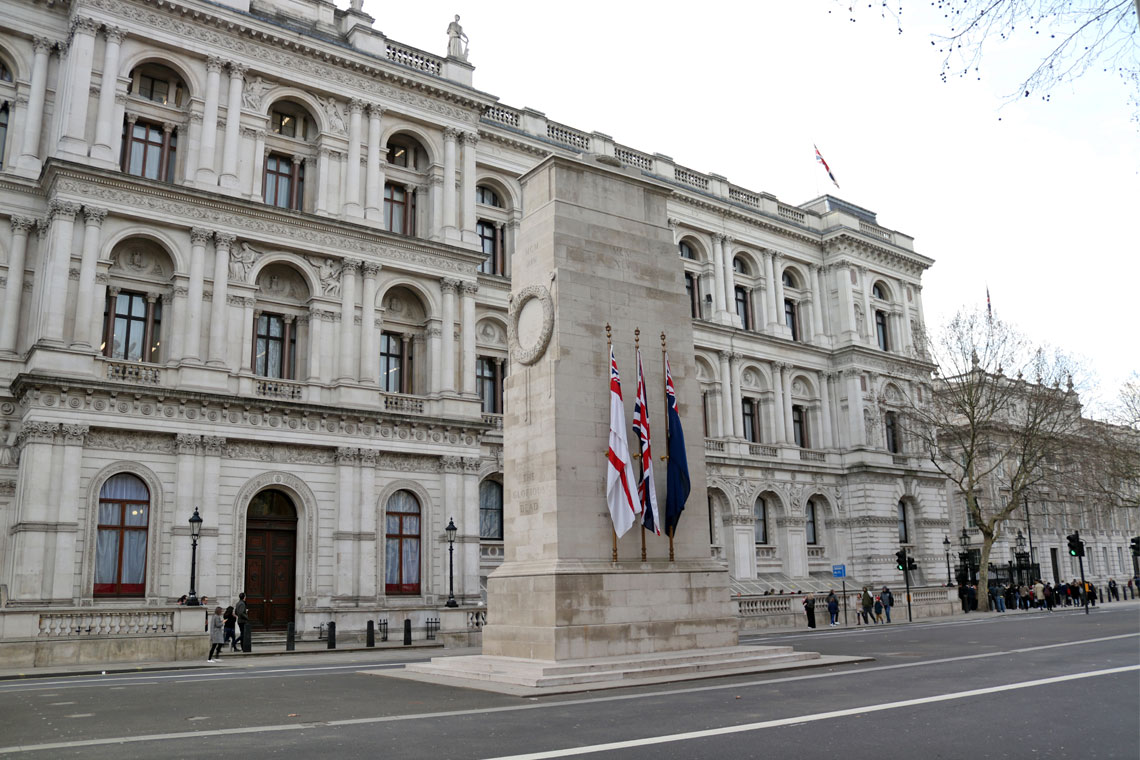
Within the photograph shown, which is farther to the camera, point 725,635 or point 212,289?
point 212,289

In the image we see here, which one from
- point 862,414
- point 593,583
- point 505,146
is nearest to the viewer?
point 593,583

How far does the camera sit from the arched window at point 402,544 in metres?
35.2

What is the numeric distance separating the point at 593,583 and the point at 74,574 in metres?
19.7

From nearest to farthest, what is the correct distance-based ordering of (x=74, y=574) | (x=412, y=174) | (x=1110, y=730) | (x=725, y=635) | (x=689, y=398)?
(x=1110, y=730) → (x=725, y=635) → (x=689, y=398) → (x=74, y=574) → (x=412, y=174)

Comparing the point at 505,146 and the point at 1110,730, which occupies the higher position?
the point at 505,146

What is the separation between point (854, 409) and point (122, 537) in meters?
41.6

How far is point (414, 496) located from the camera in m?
36.3

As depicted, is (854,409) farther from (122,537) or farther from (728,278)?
(122,537)

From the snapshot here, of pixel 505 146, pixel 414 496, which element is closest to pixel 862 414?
pixel 505 146

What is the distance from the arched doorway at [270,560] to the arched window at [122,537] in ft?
11.4

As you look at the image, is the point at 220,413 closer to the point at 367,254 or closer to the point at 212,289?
the point at 212,289

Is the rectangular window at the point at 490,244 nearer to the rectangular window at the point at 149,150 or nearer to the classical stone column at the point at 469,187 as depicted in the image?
the classical stone column at the point at 469,187

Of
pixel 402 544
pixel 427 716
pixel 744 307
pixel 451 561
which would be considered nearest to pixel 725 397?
pixel 744 307

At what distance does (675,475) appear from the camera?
18516 millimetres
